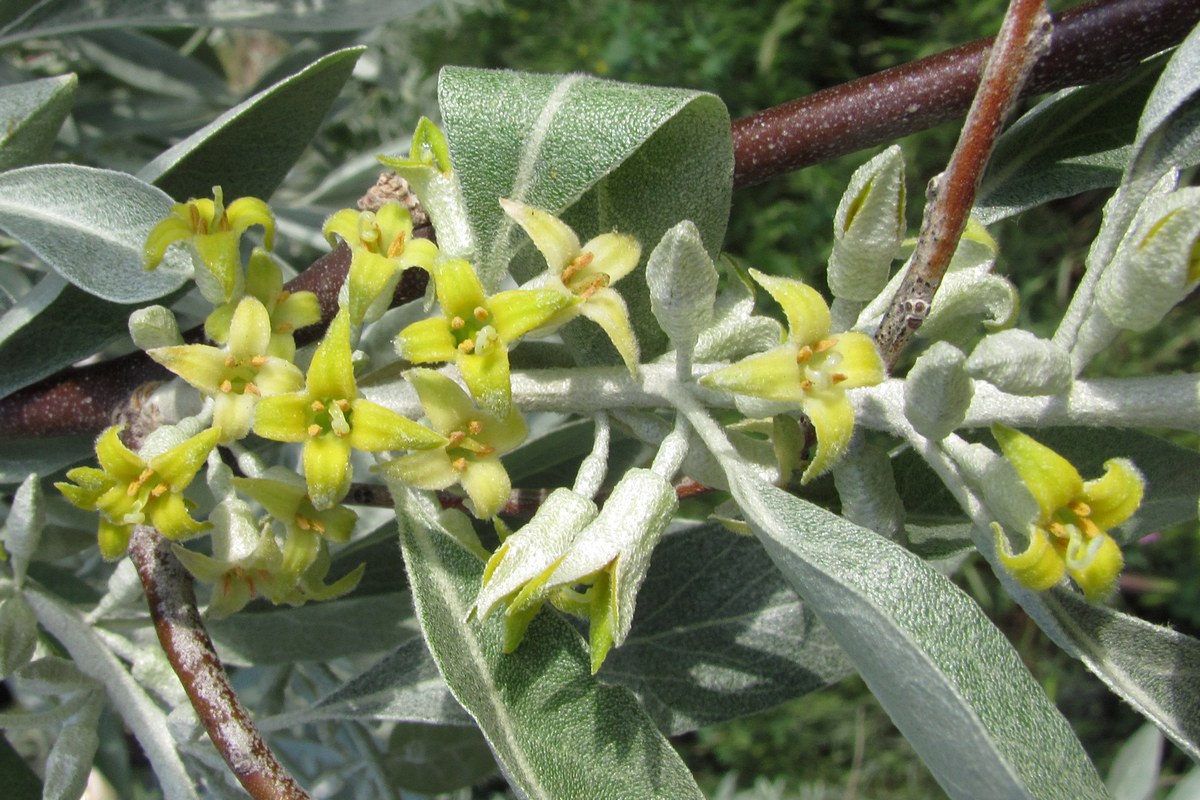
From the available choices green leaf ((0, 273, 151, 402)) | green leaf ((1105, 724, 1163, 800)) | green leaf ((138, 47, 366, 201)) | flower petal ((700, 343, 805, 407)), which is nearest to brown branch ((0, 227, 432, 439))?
green leaf ((0, 273, 151, 402))

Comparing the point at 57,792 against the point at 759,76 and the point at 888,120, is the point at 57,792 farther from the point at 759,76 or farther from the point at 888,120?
the point at 759,76

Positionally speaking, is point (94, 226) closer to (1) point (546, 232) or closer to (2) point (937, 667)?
(1) point (546, 232)

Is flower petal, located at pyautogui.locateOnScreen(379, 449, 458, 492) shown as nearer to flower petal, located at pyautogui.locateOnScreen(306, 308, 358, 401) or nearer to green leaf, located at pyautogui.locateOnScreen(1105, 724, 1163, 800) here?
flower petal, located at pyautogui.locateOnScreen(306, 308, 358, 401)

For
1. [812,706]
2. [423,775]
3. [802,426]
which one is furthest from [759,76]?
[802,426]

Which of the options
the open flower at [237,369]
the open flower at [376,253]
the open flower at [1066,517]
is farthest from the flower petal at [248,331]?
the open flower at [1066,517]

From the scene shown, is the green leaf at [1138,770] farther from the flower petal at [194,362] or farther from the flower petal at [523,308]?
the flower petal at [194,362]

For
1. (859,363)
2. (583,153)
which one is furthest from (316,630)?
(859,363)
